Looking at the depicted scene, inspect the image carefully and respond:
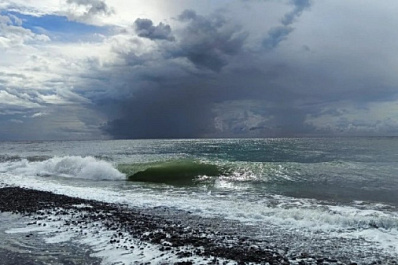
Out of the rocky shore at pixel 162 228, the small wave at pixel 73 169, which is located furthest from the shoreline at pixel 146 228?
the small wave at pixel 73 169

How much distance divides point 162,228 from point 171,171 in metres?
28.8

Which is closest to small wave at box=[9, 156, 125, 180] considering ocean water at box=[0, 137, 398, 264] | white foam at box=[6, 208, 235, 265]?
ocean water at box=[0, 137, 398, 264]

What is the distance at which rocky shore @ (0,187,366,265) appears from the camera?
36.3 feet

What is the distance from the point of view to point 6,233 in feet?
46.4

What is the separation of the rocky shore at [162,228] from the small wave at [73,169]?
54.5 feet

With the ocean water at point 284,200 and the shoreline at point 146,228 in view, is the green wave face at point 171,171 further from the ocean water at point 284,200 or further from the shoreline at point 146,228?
the shoreline at point 146,228

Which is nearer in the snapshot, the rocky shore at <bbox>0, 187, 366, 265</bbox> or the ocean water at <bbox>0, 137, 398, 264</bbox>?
the rocky shore at <bbox>0, 187, 366, 265</bbox>

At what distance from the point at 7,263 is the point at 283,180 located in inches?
1055

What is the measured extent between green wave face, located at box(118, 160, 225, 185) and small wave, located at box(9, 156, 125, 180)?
239 centimetres

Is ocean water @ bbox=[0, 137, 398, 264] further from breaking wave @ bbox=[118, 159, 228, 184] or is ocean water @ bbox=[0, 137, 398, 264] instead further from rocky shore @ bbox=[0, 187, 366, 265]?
rocky shore @ bbox=[0, 187, 366, 265]

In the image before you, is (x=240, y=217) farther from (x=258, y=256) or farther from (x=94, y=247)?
(x=94, y=247)

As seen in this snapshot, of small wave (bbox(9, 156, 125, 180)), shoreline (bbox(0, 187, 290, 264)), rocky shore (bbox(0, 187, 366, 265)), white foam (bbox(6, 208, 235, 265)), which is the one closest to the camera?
white foam (bbox(6, 208, 235, 265))

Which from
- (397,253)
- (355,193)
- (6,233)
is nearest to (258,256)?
(397,253)

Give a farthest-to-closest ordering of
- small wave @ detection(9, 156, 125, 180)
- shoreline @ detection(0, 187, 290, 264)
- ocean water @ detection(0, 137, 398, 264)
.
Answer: small wave @ detection(9, 156, 125, 180)
ocean water @ detection(0, 137, 398, 264)
shoreline @ detection(0, 187, 290, 264)
